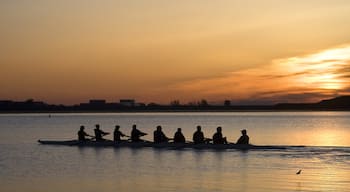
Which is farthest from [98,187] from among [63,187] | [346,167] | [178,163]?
[346,167]

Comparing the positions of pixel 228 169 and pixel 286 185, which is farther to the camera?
pixel 228 169

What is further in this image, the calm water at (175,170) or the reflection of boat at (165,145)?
the reflection of boat at (165,145)

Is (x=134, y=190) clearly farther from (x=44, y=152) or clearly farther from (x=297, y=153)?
(x=44, y=152)

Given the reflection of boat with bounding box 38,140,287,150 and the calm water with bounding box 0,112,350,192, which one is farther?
the reflection of boat with bounding box 38,140,287,150

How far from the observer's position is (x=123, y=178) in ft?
73.9

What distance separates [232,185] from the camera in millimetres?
20438

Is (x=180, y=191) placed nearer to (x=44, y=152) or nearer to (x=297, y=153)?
(x=297, y=153)

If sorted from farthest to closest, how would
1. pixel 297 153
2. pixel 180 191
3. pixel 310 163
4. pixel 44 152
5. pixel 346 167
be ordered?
pixel 44 152 → pixel 297 153 → pixel 310 163 → pixel 346 167 → pixel 180 191

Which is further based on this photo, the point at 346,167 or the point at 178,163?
the point at 178,163

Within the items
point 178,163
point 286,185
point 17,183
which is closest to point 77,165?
point 178,163

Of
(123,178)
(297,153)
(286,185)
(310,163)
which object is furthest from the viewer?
(297,153)

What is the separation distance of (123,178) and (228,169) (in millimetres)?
5114

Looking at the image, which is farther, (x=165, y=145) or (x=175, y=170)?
(x=165, y=145)

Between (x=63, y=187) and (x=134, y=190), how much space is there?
2.49 meters
